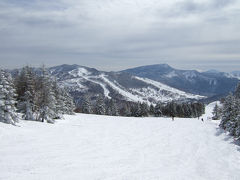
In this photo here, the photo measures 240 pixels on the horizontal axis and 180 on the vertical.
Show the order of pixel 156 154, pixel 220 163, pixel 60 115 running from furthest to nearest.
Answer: pixel 60 115
pixel 156 154
pixel 220 163

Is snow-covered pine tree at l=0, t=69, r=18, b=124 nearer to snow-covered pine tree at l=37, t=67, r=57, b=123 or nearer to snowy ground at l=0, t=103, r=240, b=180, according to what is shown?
snowy ground at l=0, t=103, r=240, b=180

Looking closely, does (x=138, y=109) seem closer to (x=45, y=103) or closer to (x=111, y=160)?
(x=45, y=103)

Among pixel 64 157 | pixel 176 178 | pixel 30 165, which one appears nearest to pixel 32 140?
pixel 64 157

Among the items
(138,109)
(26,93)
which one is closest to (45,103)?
(26,93)

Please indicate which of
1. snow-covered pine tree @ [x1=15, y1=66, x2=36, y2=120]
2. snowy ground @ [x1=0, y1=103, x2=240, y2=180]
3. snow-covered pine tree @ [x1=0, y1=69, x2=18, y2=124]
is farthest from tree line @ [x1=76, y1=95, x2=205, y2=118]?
snowy ground @ [x1=0, y1=103, x2=240, y2=180]

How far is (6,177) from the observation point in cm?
1157

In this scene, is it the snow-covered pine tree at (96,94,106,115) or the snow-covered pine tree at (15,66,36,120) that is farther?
the snow-covered pine tree at (96,94,106,115)

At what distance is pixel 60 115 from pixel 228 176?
35.3 m

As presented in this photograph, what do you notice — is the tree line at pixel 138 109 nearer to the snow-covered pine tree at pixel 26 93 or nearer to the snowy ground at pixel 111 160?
the snow-covered pine tree at pixel 26 93

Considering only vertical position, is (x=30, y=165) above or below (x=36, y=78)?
below

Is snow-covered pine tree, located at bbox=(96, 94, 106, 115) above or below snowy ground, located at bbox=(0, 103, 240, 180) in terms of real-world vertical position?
above

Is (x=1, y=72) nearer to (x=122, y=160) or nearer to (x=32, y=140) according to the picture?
(x=32, y=140)

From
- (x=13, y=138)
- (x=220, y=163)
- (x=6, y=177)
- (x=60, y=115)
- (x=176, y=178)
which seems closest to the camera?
(x=6, y=177)

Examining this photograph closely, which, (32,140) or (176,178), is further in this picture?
(32,140)
